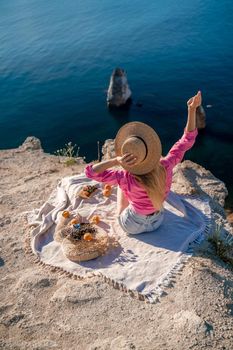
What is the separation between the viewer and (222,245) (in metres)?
9.09

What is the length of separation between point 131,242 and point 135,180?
160 cm

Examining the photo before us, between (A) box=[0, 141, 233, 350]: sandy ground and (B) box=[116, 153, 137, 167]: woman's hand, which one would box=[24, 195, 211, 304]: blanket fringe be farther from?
(B) box=[116, 153, 137, 167]: woman's hand

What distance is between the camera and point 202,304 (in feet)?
24.2

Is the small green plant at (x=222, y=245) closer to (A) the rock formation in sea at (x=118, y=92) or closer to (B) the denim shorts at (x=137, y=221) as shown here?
(B) the denim shorts at (x=137, y=221)

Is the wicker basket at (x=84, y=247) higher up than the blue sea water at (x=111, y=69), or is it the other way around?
the wicker basket at (x=84, y=247)

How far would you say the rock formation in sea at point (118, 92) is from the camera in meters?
30.0

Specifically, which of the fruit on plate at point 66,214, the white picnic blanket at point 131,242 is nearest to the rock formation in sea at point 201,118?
the white picnic blanket at point 131,242

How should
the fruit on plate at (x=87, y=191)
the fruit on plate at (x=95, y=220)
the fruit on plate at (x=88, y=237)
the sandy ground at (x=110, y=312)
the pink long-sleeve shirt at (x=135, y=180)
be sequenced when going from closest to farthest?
1. the sandy ground at (x=110, y=312)
2. the pink long-sleeve shirt at (x=135, y=180)
3. the fruit on plate at (x=88, y=237)
4. the fruit on plate at (x=95, y=220)
5. the fruit on plate at (x=87, y=191)

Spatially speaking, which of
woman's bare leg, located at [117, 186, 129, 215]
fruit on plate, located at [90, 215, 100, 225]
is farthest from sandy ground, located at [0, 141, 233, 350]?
woman's bare leg, located at [117, 186, 129, 215]

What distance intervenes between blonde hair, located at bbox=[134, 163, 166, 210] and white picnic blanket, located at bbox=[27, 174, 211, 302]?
4.03 feet

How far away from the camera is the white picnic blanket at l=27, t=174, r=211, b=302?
27.0ft

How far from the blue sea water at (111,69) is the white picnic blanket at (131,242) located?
11686mm

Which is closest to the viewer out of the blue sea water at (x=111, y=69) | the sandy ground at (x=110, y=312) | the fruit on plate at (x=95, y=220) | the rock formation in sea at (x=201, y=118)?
the sandy ground at (x=110, y=312)

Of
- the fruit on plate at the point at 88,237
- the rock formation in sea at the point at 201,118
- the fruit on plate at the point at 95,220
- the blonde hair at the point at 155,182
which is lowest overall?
the rock formation in sea at the point at 201,118
